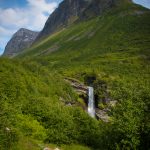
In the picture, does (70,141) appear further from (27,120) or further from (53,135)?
(27,120)

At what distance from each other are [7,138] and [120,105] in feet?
68.3

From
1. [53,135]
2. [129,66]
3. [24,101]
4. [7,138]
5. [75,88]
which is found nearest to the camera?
[7,138]

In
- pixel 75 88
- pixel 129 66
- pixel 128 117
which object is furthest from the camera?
pixel 129 66

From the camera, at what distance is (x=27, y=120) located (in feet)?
208

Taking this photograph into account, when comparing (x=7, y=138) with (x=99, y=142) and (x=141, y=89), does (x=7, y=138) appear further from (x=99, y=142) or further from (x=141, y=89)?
(x=141, y=89)

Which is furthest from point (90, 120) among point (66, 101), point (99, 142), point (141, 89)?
point (66, 101)

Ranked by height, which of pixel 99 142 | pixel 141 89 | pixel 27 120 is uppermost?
pixel 141 89

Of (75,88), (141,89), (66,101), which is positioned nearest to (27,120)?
(141,89)

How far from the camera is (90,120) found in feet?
221

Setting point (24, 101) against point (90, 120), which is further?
point (24, 101)

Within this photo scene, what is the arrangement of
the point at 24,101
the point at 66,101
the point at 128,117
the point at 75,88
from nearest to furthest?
the point at 128,117 → the point at 24,101 → the point at 66,101 → the point at 75,88

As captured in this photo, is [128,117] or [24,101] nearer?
[128,117]

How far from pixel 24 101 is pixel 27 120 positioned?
9.33 meters

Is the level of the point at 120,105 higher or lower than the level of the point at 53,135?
higher
